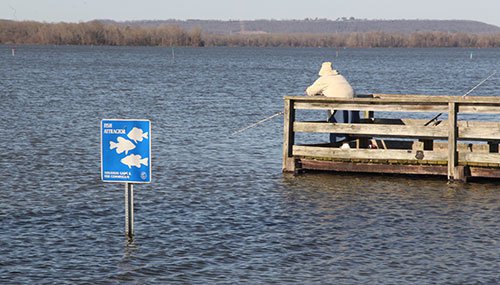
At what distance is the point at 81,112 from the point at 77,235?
71.2ft

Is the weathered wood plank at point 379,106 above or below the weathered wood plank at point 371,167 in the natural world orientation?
above

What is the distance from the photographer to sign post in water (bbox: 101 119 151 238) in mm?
11797

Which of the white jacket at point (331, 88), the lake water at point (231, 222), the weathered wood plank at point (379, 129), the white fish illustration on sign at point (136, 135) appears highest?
the white jacket at point (331, 88)

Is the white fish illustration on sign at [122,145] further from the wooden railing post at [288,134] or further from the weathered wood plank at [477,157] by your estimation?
the weathered wood plank at [477,157]

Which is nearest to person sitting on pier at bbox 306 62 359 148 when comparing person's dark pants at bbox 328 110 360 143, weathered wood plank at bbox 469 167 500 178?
person's dark pants at bbox 328 110 360 143

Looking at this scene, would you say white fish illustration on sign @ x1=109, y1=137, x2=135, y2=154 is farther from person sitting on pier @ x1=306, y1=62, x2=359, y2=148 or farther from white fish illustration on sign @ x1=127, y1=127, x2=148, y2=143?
person sitting on pier @ x1=306, y1=62, x2=359, y2=148

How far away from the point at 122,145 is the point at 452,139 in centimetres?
712

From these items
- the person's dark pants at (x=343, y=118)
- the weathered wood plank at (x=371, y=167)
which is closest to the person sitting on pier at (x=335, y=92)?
the person's dark pants at (x=343, y=118)

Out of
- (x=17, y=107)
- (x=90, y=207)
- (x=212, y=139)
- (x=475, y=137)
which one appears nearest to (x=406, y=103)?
(x=475, y=137)

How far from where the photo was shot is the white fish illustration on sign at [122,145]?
1191cm

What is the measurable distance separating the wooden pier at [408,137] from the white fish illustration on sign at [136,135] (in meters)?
6.46

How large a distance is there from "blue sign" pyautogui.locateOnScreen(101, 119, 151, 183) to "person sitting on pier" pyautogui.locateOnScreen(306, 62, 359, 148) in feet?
24.1

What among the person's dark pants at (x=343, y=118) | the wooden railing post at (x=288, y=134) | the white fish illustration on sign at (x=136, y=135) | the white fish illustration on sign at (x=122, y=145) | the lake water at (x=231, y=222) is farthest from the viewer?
the person's dark pants at (x=343, y=118)

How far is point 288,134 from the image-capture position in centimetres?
1834
